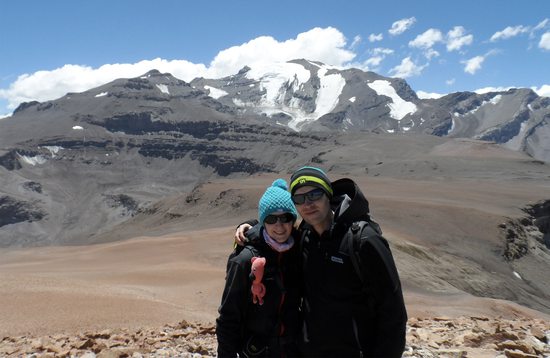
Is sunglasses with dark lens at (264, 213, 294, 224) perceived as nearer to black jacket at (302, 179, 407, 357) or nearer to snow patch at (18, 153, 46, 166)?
black jacket at (302, 179, 407, 357)

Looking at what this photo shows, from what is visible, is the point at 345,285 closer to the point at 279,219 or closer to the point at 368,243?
the point at 368,243

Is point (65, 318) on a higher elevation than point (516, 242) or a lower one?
higher

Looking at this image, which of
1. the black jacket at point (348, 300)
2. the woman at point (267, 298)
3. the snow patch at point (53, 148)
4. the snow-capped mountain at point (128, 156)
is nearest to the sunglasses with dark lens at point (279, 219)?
the woman at point (267, 298)

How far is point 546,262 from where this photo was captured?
3669cm

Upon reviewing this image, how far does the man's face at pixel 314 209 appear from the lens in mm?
3688

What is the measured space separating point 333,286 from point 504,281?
28270 mm

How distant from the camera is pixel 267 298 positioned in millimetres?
3676

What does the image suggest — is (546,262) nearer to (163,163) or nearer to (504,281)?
(504,281)

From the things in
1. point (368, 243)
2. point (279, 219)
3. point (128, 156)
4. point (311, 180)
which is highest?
point (128, 156)

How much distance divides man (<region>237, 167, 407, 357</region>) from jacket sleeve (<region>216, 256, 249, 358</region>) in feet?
1.36

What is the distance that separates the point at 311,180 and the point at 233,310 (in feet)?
3.34

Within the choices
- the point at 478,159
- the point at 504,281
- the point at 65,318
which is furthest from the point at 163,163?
the point at 65,318

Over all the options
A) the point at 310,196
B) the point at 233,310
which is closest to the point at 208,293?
the point at 233,310

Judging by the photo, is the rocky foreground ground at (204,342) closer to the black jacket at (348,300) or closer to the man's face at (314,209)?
the black jacket at (348,300)
